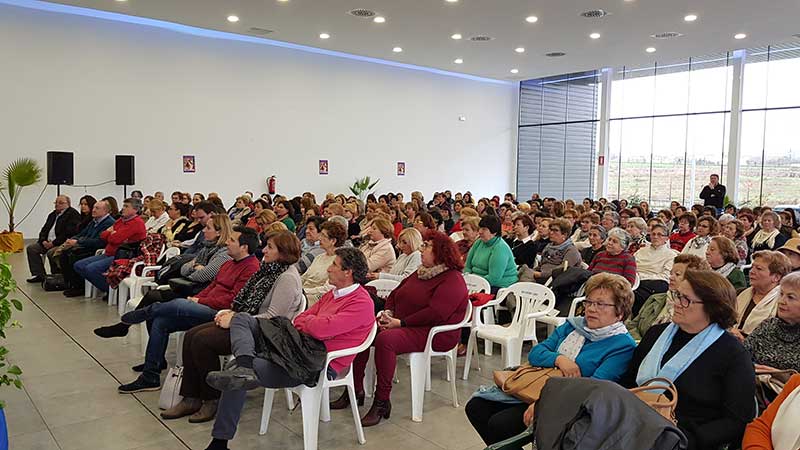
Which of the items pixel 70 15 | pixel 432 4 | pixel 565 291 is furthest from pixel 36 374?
pixel 70 15

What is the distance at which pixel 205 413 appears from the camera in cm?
401

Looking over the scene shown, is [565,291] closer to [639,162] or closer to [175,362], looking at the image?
[175,362]

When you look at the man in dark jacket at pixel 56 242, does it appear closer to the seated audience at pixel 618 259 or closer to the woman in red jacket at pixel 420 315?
the woman in red jacket at pixel 420 315

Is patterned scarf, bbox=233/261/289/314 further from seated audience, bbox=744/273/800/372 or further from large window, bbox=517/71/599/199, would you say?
large window, bbox=517/71/599/199

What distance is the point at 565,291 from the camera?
566cm

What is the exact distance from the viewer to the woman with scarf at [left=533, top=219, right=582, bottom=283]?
6133mm

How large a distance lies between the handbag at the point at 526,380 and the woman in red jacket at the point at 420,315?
1170 mm

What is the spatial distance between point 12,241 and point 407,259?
9.48 m

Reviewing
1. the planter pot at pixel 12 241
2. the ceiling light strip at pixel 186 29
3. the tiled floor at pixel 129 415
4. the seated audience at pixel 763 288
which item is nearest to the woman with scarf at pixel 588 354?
the tiled floor at pixel 129 415

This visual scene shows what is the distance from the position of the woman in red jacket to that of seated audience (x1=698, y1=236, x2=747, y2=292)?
1.91m

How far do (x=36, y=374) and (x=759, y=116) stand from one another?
1623 cm

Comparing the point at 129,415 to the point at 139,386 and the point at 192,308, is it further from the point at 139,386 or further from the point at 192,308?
the point at 192,308

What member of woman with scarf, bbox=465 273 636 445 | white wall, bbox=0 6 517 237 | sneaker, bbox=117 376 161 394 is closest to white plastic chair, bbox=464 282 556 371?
woman with scarf, bbox=465 273 636 445

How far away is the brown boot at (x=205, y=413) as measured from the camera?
397 cm
